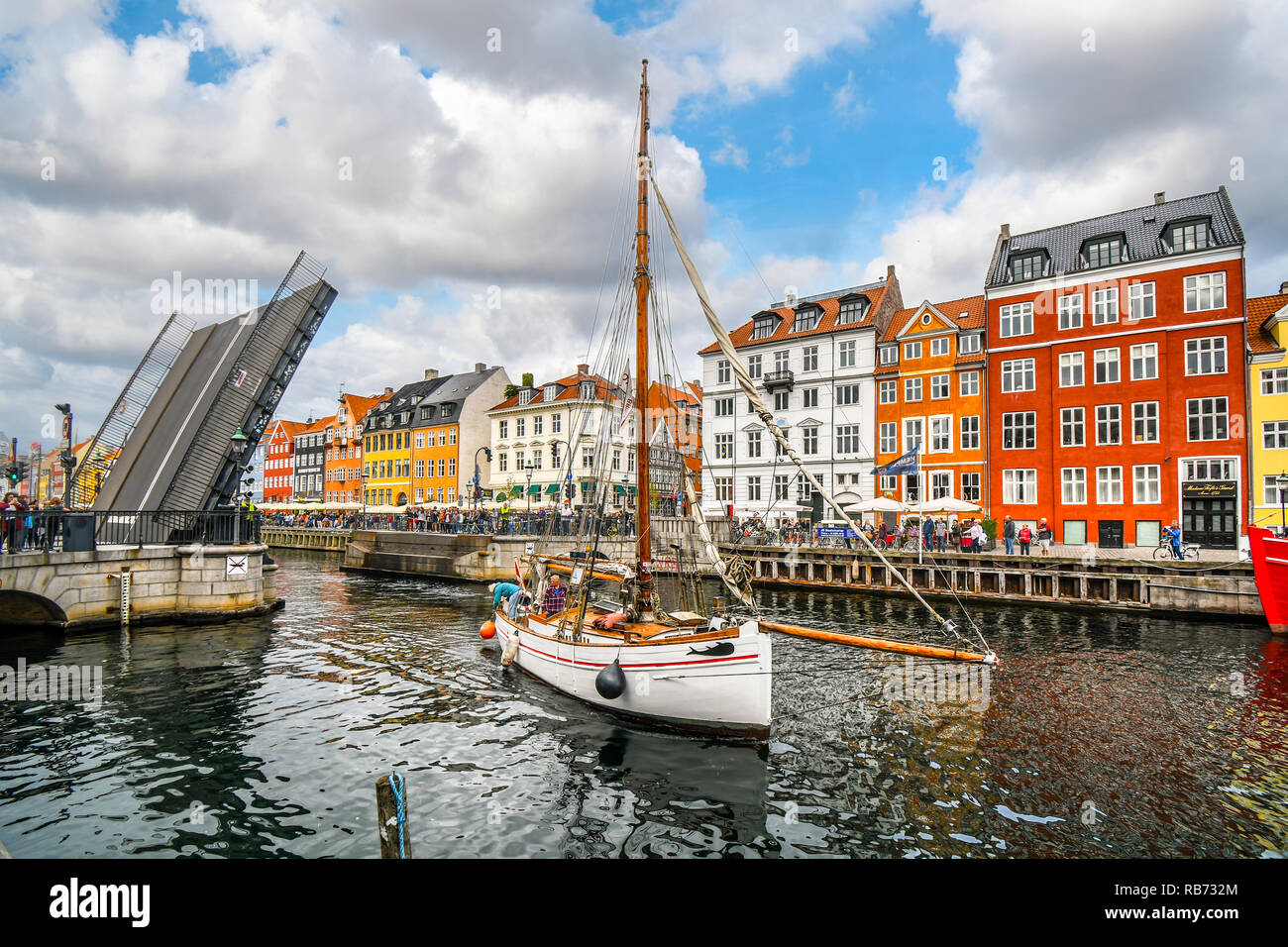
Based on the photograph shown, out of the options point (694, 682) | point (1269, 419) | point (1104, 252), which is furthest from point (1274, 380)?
point (694, 682)

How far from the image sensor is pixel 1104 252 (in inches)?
1543

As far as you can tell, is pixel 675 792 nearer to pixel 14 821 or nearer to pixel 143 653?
pixel 14 821

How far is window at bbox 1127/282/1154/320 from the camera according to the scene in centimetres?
3722

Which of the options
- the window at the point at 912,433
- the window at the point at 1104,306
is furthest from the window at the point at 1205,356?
the window at the point at 912,433

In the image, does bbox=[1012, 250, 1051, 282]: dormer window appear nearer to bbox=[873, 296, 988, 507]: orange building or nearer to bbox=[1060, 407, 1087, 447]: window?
bbox=[873, 296, 988, 507]: orange building

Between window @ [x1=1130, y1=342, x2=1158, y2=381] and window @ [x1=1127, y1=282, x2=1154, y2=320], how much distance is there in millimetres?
1674

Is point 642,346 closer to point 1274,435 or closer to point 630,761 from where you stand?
point 630,761

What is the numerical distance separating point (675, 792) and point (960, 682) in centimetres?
1001

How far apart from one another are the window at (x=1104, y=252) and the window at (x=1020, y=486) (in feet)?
41.8

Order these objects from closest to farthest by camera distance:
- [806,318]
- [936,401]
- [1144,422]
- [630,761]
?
[630,761] < [1144,422] < [936,401] < [806,318]

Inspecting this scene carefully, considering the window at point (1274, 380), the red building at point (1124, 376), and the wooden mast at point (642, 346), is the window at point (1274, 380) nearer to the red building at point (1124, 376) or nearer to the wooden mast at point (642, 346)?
the red building at point (1124, 376)

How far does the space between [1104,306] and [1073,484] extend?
10417 mm

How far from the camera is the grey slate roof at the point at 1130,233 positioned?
36.0 meters

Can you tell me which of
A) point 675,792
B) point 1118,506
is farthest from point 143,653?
point 1118,506
